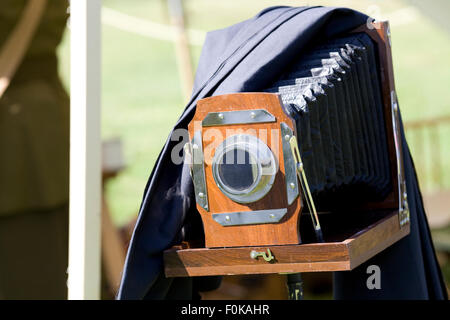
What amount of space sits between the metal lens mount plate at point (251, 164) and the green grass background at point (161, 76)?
15.6ft

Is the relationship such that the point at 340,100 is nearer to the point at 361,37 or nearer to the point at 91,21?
the point at 361,37

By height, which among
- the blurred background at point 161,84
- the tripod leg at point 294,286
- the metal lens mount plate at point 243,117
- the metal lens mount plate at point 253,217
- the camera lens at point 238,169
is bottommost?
the tripod leg at point 294,286

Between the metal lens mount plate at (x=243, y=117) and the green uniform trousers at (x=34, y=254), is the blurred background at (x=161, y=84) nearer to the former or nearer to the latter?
the green uniform trousers at (x=34, y=254)

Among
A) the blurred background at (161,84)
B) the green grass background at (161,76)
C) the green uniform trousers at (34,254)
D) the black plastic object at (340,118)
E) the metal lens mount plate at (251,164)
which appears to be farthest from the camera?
the green grass background at (161,76)

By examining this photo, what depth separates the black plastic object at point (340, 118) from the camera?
102 cm

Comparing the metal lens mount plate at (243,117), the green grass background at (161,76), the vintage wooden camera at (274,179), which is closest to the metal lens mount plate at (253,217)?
the vintage wooden camera at (274,179)

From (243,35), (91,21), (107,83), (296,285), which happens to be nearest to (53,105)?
(91,21)

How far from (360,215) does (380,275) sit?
0.12 m

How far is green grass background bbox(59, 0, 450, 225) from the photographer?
618 centimetres

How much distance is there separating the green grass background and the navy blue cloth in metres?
4.60

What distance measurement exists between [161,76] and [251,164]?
247 inches

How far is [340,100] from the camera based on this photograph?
1102mm

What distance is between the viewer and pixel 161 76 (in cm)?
708

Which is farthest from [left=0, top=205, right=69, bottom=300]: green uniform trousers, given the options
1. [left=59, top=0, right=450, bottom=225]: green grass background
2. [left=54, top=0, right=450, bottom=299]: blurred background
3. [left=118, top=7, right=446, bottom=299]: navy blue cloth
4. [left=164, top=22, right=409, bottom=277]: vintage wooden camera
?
[left=59, top=0, right=450, bottom=225]: green grass background
